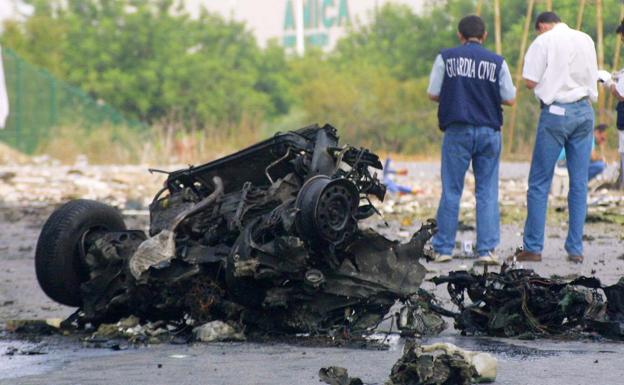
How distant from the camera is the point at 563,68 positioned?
12367 millimetres

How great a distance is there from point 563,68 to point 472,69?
0.78 metres

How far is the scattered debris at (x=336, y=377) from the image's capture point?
671 centimetres

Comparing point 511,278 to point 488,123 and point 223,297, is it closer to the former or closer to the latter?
point 223,297

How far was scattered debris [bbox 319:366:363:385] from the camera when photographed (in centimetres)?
671

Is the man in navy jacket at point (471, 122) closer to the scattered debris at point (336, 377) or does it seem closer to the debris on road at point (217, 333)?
the debris on road at point (217, 333)

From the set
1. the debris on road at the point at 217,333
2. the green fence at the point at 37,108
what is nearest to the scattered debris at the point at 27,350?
the debris on road at the point at 217,333

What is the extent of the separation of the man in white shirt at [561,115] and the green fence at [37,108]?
28051mm

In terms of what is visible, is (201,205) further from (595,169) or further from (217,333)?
(595,169)

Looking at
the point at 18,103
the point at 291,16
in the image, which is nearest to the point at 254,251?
the point at 18,103

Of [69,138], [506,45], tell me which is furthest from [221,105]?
[506,45]

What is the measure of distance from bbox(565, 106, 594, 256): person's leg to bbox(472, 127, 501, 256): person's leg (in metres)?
0.64

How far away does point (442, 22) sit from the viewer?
48594 mm

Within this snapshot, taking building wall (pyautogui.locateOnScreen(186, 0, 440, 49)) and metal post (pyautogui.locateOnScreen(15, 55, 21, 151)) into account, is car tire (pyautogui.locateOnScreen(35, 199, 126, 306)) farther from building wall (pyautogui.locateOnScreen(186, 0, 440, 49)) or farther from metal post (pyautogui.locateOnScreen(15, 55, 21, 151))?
building wall (pyautogui.locateOnScreen(186, 0, 440, 49))

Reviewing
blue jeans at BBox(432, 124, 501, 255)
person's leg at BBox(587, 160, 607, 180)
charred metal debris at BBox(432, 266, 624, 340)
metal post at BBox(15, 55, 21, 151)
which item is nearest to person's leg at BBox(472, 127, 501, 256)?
blue jeans at BBox(432, 124, 501, 255)
